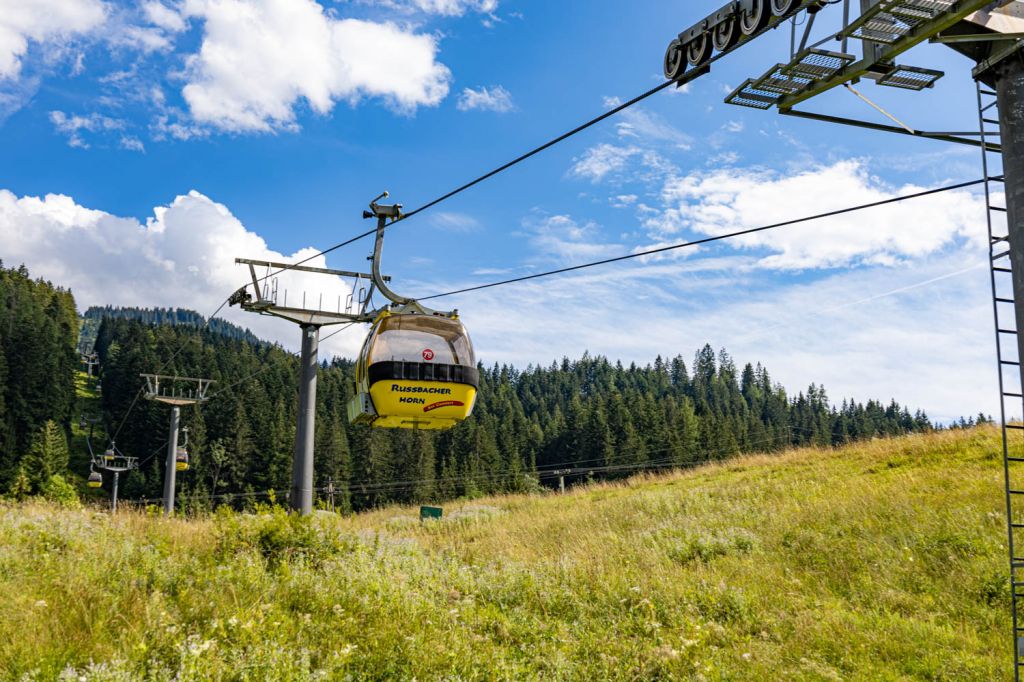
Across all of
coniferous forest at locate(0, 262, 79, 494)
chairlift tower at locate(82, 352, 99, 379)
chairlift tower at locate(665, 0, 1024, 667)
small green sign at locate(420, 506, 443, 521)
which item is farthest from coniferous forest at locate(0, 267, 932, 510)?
chairlift tower at locate(665, 0, 1024, 667)

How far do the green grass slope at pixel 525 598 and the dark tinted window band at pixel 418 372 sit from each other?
2576 millimetres

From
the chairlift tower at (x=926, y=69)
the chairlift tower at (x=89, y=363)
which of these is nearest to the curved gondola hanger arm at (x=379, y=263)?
the chairlift tower at (x=926, y=69)

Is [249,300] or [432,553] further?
[249,300]

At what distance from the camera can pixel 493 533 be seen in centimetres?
1817

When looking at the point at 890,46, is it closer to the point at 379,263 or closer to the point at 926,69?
the point at 926,69

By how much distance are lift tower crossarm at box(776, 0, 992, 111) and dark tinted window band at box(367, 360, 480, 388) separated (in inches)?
290

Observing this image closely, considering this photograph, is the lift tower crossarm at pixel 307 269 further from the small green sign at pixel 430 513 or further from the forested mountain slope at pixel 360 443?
the forested mountain slope at pixel 360 443

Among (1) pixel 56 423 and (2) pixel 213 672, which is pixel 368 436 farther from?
(2) pixel 213 672

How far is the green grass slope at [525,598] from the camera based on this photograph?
25.5 feet

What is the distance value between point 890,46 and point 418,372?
27.6 ft

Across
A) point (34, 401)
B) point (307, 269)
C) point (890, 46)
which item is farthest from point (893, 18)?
point (34, 401)

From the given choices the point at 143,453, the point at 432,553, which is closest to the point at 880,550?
the point at 432,553

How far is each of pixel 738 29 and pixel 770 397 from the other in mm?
205538

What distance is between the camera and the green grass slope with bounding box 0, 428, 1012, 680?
305 inches
